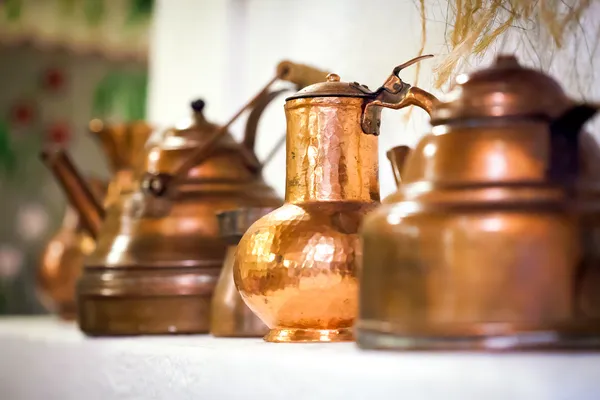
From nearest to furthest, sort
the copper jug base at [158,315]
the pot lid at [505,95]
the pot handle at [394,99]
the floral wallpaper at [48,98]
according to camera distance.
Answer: the pot lid at [505,95] → the pot handle at [394,99] → the copper jug base at [158,315] → the floral wallpaper at [48,98]

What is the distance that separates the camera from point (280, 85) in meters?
1.39

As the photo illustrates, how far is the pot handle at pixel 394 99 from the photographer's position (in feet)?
2.66

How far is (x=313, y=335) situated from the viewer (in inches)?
33.8

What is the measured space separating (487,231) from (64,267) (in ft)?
3.75

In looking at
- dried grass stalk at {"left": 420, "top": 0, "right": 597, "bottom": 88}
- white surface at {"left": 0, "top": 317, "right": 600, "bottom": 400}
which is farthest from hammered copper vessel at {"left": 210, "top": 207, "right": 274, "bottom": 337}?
dried grass stalk at {"left": 420, "top": 0, "right": 597, "bottom": 88}

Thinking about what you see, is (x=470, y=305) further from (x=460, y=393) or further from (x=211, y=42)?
(x=211, y=42)

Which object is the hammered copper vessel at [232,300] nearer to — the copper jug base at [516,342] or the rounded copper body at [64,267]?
the copper jug base at [516,342]

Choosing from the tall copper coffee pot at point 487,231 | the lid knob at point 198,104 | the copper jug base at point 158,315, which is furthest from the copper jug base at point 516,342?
the lid knob at point 198,104

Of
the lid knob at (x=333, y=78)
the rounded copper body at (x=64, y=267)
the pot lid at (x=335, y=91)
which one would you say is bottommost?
the rounded copper body at (x=64, y=267)

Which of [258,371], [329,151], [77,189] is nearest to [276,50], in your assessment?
[77,189]

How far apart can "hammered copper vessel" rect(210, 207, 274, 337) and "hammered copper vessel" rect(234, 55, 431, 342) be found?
5.0 inches

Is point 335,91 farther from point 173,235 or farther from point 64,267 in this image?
point 64,267

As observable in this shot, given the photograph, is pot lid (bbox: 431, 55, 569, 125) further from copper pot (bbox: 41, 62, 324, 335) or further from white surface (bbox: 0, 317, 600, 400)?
copper pot (bbox: 41, 62, 324, 335)

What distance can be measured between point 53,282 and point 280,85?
21.9 inches
